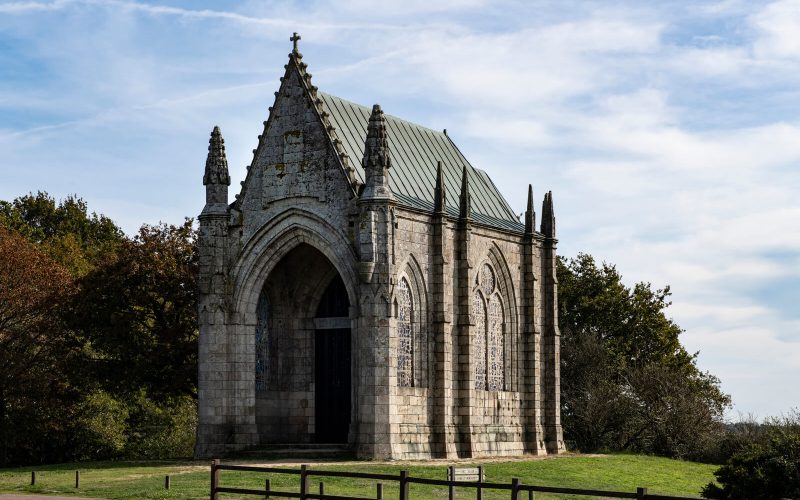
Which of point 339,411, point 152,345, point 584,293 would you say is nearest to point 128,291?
point 152,345

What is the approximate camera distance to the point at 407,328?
4181 centimetres

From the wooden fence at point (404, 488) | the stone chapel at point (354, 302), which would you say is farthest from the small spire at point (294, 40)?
the wooden fence at point (404, 488)

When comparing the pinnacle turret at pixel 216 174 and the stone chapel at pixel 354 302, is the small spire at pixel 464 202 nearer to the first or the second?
the stone chapel at pixel 354 302

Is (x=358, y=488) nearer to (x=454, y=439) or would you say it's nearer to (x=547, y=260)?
(x=454, y=439)

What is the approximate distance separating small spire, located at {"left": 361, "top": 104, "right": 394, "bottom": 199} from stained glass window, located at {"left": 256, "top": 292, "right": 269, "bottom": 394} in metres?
6.43

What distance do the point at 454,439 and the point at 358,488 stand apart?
1008 cm

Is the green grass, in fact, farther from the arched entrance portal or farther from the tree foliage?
the tree foliage

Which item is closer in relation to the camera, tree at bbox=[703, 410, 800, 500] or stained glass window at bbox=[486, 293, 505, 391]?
tree at bbox=[703, 410, 800, 500]

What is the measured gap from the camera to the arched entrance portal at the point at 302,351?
44.2 meters

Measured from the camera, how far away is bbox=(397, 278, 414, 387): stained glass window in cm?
4134

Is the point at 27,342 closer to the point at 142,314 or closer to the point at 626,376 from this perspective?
the point at 142,314

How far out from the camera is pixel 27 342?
162 ft

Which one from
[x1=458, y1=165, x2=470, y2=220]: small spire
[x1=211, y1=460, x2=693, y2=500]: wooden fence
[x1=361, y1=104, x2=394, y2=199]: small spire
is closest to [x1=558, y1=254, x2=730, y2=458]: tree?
[x1=458, y1=165, x2=470, y2=220]: small spire

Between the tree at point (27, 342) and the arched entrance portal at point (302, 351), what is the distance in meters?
8.55
